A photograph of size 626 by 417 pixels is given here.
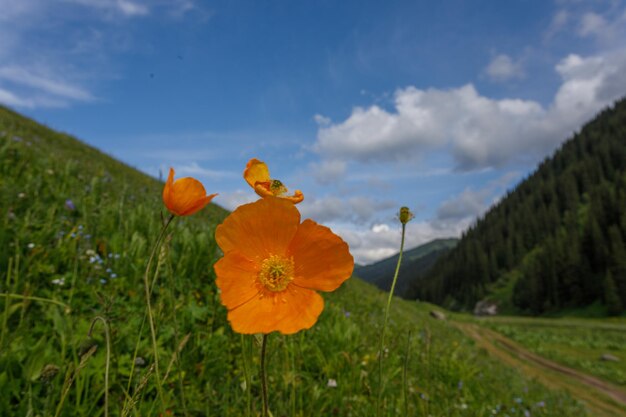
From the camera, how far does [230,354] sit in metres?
3.40

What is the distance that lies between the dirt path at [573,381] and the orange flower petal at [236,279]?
52.0ft

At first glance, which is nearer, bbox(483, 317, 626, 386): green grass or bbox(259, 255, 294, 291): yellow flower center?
bbox(259, 255, 294, 291): yellow flower center

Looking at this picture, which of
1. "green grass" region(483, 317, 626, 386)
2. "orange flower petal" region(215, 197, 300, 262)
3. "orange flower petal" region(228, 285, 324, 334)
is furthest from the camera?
"green grass" region(483, 317, 626, 386)

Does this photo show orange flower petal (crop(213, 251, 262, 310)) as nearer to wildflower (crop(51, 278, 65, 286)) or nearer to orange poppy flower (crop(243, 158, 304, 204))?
orange poppy flower (crop(243, 158, 304, 204))

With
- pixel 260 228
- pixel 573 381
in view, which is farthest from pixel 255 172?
pixel 573 381

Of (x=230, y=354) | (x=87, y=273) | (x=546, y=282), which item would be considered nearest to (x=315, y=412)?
(x=230, y=354)

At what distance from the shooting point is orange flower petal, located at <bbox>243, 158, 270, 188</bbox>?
137cm

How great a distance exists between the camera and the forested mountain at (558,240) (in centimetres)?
7988

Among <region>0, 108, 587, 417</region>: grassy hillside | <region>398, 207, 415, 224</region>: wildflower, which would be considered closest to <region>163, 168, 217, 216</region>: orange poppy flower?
<region>0, 108, 587, 417</region>: grassy hillside

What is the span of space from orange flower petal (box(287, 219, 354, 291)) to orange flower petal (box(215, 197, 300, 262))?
0.05 meters

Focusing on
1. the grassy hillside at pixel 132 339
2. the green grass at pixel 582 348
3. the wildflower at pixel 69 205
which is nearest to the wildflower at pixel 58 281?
the grassy hillside at pixel 132 339

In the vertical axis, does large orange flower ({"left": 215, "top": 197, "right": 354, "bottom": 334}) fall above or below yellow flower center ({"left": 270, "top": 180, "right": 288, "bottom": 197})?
below

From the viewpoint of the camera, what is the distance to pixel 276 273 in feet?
Result: 4.29

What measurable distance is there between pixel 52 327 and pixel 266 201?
272 centimetres
